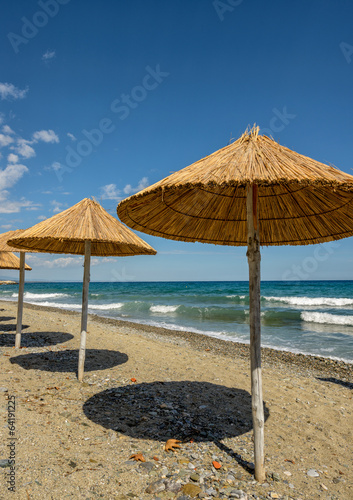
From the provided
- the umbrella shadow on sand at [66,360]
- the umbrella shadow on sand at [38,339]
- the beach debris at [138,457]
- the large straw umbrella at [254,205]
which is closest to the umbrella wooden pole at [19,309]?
the umbrella shadow on sand at [38,339]

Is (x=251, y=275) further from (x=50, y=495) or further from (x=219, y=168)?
(x=50, y=495)

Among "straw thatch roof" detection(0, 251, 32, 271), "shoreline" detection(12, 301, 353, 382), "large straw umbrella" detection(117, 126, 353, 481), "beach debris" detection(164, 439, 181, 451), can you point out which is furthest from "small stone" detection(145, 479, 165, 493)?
"straw thatch roof" detection(0, 251, 32, 271)

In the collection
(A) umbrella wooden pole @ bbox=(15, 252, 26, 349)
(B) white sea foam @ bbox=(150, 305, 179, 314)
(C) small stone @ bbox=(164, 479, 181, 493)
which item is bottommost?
(B) white sea foam @ bbox=(150, 305, 179, 314)

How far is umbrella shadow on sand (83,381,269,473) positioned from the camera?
3502mm

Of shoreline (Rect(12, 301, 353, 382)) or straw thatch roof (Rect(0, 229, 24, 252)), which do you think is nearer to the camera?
straw thatch roof (Rect(0, 229, 24, 252))

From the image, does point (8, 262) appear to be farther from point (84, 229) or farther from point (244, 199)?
point (244, 199)

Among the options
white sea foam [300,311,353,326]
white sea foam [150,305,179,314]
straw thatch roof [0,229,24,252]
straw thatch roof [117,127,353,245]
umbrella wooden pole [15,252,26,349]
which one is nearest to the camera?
straw thatch roof [117,127,353,245]

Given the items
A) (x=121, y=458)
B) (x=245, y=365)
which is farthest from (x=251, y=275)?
(x=245, y=365)

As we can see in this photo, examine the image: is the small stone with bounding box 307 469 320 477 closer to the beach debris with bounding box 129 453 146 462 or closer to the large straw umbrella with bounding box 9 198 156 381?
the beach debris with bounding box 129 453 146 462

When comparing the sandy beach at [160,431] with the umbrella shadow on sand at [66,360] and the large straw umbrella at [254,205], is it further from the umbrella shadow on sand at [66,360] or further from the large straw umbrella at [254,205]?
the large straw umbrella at [254,205]

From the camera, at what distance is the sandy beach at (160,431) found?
2.60 metres

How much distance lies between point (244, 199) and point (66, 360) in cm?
487

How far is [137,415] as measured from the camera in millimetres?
3877

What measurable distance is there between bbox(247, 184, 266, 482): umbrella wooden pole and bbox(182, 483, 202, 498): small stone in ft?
1.92
